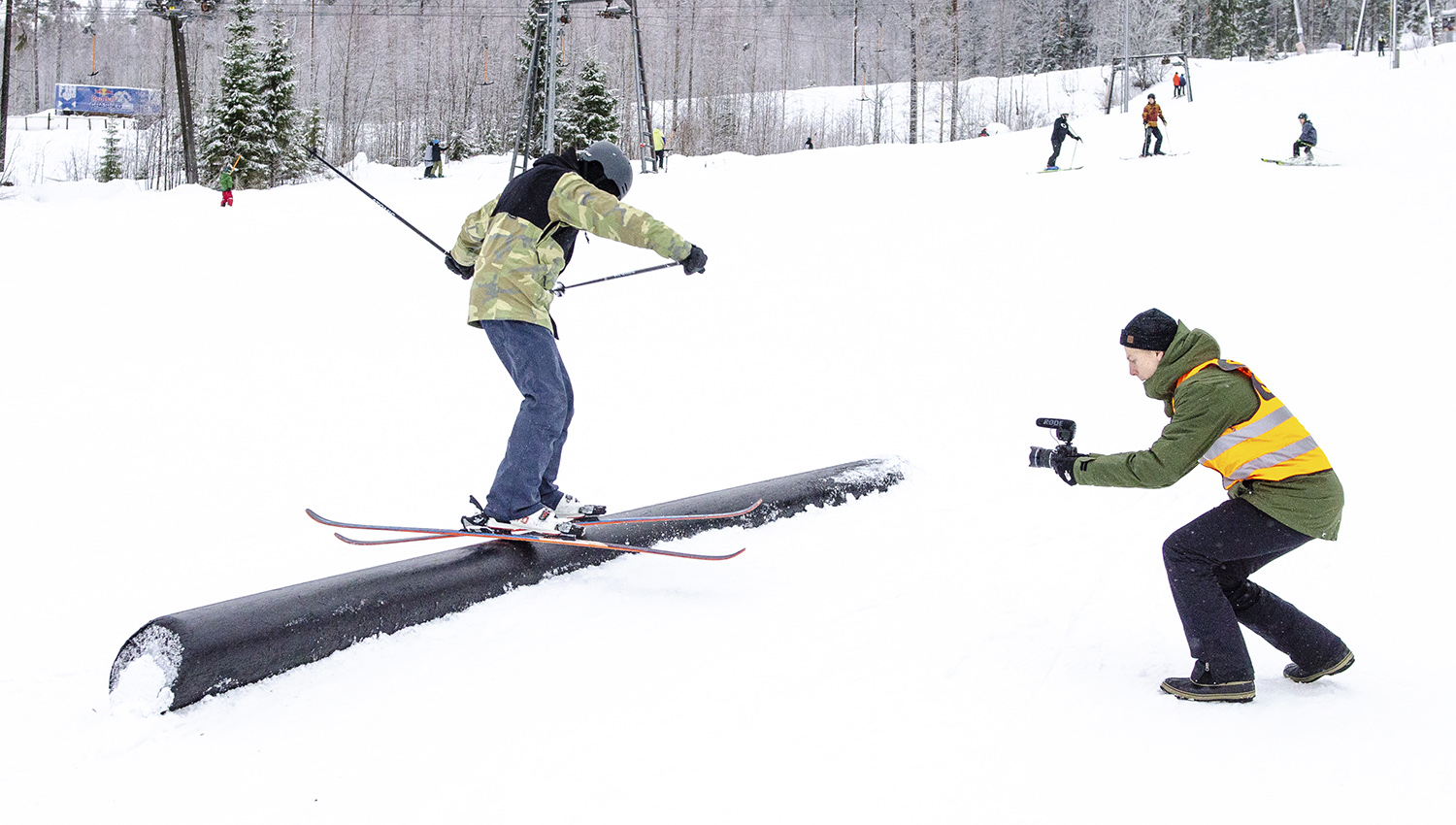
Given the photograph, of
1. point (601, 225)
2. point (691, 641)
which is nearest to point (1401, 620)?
point (691, 641)

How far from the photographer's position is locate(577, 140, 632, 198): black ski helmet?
3984 mm

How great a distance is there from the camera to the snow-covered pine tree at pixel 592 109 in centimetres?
3391

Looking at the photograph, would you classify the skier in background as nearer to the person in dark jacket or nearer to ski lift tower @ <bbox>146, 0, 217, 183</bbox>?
the person in dark jacket

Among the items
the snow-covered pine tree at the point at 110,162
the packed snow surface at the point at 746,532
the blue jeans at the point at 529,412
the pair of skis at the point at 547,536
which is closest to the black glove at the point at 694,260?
the blue jeans at the point at 529,412

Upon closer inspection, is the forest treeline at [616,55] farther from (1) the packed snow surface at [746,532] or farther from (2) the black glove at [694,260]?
(2) the black glove at [694,260]

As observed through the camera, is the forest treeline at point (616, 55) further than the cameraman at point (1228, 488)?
Yes

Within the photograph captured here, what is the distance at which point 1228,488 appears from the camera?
10.1ft

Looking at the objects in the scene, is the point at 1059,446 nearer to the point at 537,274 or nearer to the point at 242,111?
the point at 537,274

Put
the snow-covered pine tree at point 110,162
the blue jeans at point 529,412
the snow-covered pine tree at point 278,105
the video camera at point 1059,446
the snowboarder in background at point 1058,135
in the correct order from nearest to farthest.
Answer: the video camera at point 1059,446 → the blue jeans at point 529,412 → the snowboarder in background at point 1058,135 → the snow-covered pine tree at point 278,105 → the snow-covered pine tree at point 110,162

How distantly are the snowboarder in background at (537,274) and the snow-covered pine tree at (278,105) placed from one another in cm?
3254

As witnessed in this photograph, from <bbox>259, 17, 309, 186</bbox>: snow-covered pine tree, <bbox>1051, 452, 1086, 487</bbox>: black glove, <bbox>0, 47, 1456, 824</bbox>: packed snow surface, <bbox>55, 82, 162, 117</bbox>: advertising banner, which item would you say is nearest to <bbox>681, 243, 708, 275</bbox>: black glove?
<bbox>0, 47, 1456, 824</bbox>: packed snow surface

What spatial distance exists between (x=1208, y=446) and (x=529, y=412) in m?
2.57

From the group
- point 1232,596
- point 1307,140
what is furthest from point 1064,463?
point 1307,140

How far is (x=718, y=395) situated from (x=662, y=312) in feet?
10.6
